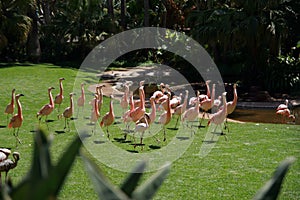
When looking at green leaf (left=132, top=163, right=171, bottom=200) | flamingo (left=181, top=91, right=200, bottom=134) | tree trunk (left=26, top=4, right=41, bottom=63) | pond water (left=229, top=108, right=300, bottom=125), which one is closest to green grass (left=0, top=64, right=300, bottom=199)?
flamingo (left=181, top=91, right=200, bottom=134)

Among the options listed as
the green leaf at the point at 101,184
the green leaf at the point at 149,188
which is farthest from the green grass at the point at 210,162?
the green leaf at the point at 101,184

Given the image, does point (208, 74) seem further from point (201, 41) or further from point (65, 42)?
point (65, 42)

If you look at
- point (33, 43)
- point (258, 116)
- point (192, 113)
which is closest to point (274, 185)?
point (192, 113)

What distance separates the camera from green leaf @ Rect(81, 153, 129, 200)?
814 mm

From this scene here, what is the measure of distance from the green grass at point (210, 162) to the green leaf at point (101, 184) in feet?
14.0

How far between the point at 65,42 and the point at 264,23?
11105 millimetres

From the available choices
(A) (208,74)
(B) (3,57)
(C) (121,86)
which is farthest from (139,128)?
(B) (3,57)

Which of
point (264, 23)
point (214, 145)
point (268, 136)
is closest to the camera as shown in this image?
point (214, 145)

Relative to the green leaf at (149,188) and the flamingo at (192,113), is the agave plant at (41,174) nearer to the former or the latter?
the green leaf at (149,188)

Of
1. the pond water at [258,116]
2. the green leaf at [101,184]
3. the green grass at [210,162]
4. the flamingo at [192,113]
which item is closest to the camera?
the green leaf at [101,184]

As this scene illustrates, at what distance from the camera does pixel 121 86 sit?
1528 centimetres

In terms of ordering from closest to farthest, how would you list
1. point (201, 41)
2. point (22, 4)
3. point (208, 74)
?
point (201, 41), point (22, 4), point (208, 74)

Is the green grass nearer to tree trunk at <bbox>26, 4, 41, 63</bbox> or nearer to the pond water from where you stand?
the pond water

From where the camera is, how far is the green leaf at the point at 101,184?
81 cm
